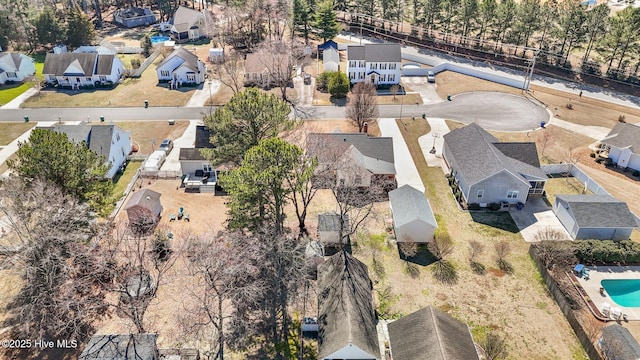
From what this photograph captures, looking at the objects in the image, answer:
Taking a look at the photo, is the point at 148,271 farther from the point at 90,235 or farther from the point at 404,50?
the point at 404,50

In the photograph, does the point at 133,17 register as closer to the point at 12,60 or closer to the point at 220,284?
the point at 12,60

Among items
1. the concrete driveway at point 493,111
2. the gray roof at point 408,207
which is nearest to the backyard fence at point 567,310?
the gray roof at point 408,207

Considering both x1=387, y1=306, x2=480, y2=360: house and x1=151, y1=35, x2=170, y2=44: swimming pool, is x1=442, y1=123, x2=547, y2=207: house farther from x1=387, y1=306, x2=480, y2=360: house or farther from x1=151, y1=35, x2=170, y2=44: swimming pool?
x1=151, y1=35, x2=170, y2=44: swimming pool

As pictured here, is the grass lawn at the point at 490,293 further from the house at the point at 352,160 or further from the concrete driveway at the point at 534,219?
the house at the point at 352,160

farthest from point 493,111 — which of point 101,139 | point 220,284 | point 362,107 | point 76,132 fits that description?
point 76,132

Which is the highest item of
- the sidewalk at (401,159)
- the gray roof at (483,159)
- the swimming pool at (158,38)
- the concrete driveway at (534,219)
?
the swimming pool at (158,38)
